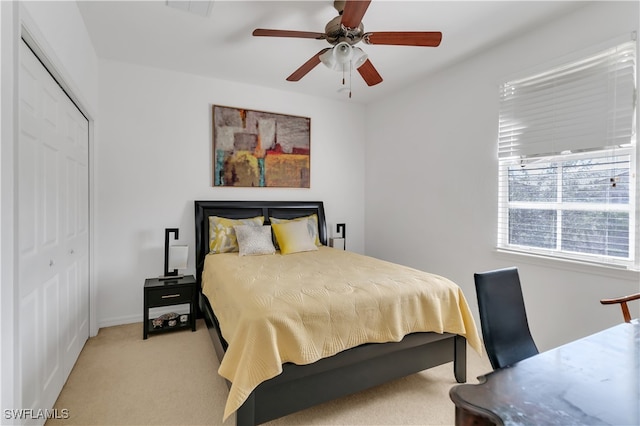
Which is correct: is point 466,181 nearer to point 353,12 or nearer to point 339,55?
point 339,55

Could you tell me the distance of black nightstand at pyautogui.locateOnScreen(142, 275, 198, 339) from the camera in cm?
291

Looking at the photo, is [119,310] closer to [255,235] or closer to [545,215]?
[255,235]

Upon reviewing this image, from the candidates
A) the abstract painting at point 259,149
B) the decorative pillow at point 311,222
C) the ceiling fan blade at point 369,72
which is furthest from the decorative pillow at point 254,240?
the ceiling fan blade at point 369,72

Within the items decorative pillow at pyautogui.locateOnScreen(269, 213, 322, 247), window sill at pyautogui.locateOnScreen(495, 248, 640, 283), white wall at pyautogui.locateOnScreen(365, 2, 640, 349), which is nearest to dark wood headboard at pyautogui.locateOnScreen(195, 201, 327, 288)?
decorative pillow at pyautogui.locateOnScreen(269, 213, 322, 247)

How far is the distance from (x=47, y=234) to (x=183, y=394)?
1.35 m

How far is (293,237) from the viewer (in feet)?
11.6

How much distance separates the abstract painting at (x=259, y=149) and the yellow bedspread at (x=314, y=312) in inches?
62.1

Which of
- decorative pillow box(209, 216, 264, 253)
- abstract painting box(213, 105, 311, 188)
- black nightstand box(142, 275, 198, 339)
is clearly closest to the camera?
black nightstand box(142, 275, 198, 339)

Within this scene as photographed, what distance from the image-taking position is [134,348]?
273 centimetres

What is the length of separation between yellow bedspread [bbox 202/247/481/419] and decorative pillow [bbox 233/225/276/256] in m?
0.63

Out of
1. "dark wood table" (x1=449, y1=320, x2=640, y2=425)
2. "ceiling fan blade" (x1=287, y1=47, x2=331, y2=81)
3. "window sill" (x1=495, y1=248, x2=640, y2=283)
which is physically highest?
"ceiling fan blade" (x1=287, y1=47, x2=331, y2=81)

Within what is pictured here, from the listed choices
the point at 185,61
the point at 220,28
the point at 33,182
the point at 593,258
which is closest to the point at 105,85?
the point at 185,61

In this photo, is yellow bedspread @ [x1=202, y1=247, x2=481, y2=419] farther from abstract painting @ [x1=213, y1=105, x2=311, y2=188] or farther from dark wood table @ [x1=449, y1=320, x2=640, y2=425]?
abstract painting @ [x1=213, y1=105, x2=311, y2=188]

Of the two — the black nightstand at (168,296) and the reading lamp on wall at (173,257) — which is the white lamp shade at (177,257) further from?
the black nightstand at (168,296)
